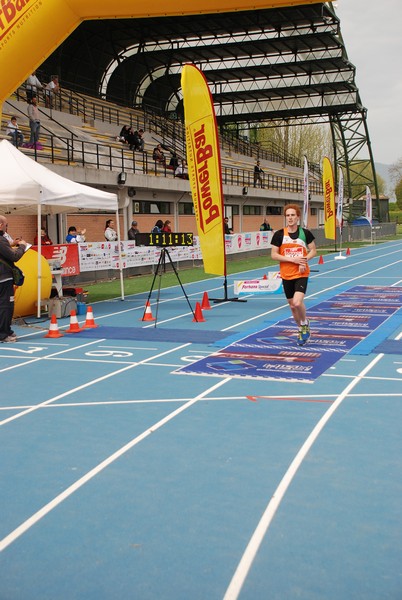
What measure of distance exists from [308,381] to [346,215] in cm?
6460

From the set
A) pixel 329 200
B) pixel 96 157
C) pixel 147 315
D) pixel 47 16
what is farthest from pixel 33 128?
pixel 329 200

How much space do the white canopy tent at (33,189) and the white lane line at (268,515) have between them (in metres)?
8.96

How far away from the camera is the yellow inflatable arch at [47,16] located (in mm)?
9594

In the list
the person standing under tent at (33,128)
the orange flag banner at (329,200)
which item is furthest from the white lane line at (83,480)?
the orange flag banner at (329,200)

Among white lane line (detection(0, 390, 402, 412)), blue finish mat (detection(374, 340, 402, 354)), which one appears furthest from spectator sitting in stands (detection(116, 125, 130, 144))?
white lane line (detection(0, 390, 402, 412))

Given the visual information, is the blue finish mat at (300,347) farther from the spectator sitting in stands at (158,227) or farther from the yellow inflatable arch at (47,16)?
the spectator sitting in stands at (158,227)

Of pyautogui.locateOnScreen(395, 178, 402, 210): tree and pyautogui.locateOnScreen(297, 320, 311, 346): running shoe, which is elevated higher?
pyautogui.locateOnScreen(395, 178, 402, 210): tree

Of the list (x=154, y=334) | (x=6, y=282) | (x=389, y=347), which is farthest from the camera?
(x=154, y=334)

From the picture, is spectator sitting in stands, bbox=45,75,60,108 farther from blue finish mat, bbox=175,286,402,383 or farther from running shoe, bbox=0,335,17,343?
running shoe, bbox=0,335,17,343

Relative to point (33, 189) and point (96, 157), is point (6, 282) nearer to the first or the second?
point (33, 189)

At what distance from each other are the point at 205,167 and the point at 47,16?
22.3 ft

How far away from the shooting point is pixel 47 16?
9.90m

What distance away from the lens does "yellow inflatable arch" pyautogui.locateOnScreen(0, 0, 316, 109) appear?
9.59m

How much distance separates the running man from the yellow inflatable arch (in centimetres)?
311
